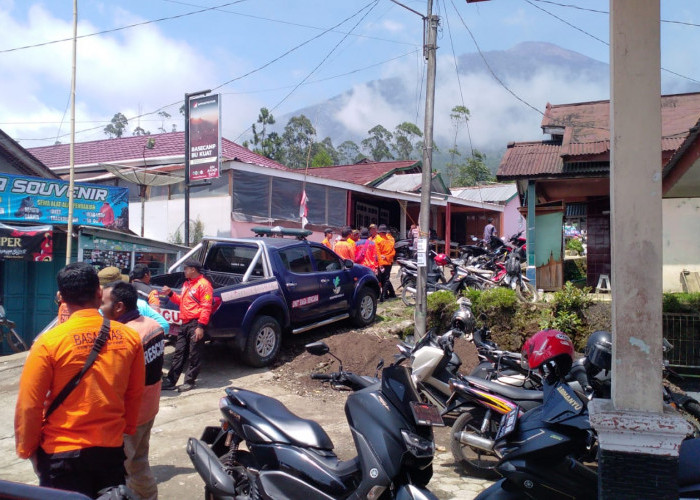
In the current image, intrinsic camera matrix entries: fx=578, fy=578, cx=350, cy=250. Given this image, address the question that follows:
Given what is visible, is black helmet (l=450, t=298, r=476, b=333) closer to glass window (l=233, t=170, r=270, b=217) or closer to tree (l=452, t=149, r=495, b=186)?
glass window (l=233, t=170, r=270, b=217)

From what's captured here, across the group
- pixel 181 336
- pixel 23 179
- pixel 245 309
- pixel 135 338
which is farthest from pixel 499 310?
pixel 23 179

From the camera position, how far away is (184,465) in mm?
5359

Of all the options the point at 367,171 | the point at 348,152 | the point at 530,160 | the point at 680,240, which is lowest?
the point at 680,240

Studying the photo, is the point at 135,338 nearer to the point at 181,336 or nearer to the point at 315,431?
the point at 315,431

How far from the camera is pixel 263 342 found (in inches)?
336

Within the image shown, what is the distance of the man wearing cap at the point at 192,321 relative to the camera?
24.6ft

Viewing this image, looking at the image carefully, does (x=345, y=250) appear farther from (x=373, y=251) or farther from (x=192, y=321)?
(x=192, y=321)

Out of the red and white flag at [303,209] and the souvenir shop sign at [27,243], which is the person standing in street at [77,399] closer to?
the souvenir shop sign at [27,243]

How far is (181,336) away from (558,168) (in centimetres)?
889

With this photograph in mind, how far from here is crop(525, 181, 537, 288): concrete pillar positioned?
43.0 ft

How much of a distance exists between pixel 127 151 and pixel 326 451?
21214mm

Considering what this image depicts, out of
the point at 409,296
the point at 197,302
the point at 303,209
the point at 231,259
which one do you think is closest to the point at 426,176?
the point at 409,296

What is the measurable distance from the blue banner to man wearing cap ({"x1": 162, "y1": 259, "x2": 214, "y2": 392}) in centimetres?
692

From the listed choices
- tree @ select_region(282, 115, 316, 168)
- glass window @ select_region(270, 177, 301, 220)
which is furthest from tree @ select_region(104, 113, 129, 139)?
glass window @ select_region(270, 177, 301, 220)
